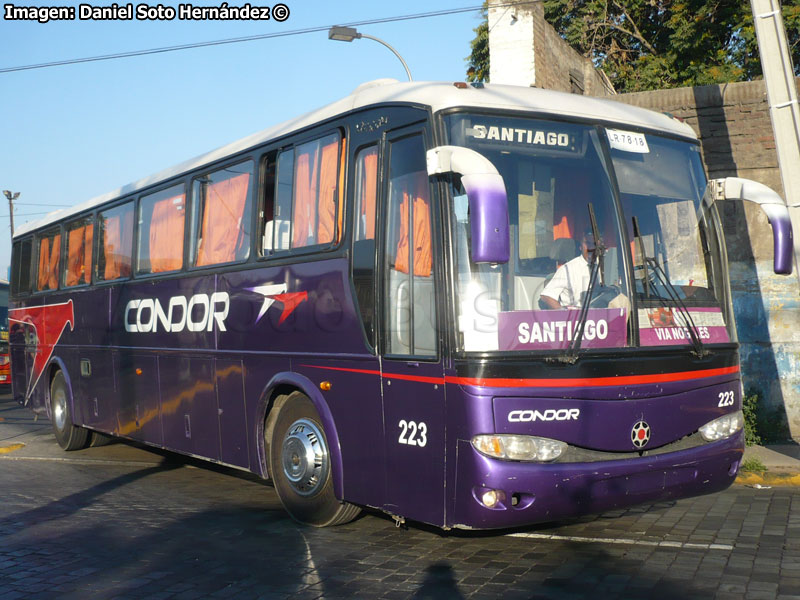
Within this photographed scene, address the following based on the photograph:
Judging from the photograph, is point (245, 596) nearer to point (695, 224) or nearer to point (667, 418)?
point (667, 418)

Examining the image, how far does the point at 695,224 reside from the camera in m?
6.88

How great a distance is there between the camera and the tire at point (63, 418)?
12.7 metres

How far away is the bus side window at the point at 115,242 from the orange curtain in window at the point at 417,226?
17.5 feet

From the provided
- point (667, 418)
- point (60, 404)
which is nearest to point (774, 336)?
point (667, 418)

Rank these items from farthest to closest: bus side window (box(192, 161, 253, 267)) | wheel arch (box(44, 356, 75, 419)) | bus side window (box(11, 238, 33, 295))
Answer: bus side window (box(11, 238, 33, 295)) → wheel arch (box(44, 356, 75, 419)) → bus side window (box(192, 161, 253, 267))

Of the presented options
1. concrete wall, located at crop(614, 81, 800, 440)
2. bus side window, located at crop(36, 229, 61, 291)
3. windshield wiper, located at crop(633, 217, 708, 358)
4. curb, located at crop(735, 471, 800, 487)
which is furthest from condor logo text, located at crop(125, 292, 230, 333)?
concrete wall, located at crop(614, 81, 800, 440)

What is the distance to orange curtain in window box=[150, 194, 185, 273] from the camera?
31.3 feet

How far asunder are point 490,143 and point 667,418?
7.10 feet

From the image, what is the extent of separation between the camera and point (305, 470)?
287 inches

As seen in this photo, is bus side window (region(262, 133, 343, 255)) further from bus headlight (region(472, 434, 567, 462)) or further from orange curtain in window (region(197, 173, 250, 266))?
bus headlight (region(472, 434, 567, 462))

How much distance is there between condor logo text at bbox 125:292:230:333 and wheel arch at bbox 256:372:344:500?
1.02 meters

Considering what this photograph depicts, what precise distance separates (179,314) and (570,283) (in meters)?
4.79

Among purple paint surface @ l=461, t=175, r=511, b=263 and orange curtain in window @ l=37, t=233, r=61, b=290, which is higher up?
orange curtain in window @ l=37, t=233, r=61, b=290

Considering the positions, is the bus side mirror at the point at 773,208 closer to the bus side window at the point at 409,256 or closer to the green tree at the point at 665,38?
the bus side window at the point at 409,256
